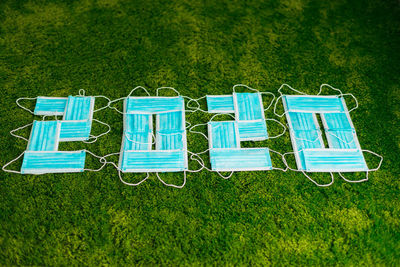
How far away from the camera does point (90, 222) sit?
222cm

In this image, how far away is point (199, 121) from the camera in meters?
2.71

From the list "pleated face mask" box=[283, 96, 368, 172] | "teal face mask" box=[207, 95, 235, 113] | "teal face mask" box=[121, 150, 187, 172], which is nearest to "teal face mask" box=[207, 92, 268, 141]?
"teal face mask" box=[207, 95, 235, 113]

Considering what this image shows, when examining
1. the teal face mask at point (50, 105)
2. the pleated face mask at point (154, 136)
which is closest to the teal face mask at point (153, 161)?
the pleated face mask at point (154, 136)

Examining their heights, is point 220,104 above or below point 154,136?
above

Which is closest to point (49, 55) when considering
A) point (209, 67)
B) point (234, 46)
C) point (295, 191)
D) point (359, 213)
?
point (209, 67)

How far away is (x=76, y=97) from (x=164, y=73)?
850 mm

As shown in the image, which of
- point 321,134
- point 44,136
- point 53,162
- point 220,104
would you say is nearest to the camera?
point 53,162

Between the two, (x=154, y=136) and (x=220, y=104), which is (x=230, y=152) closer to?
(x=220, y=104)

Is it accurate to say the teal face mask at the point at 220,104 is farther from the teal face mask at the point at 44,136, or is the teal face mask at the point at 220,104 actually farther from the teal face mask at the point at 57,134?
the teal face mask at the point at 44,136

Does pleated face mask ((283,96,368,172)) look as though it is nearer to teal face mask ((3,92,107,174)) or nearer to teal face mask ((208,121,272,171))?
teal face mask ((208,121,272,171))

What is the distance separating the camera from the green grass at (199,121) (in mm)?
2176

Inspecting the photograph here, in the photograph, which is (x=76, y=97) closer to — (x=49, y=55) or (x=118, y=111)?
(x=118, y=111)

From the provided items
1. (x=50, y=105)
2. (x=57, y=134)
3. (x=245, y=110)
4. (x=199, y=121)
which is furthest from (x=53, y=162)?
(x=245, y=110)

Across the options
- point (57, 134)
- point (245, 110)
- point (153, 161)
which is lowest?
point (153, 161)
